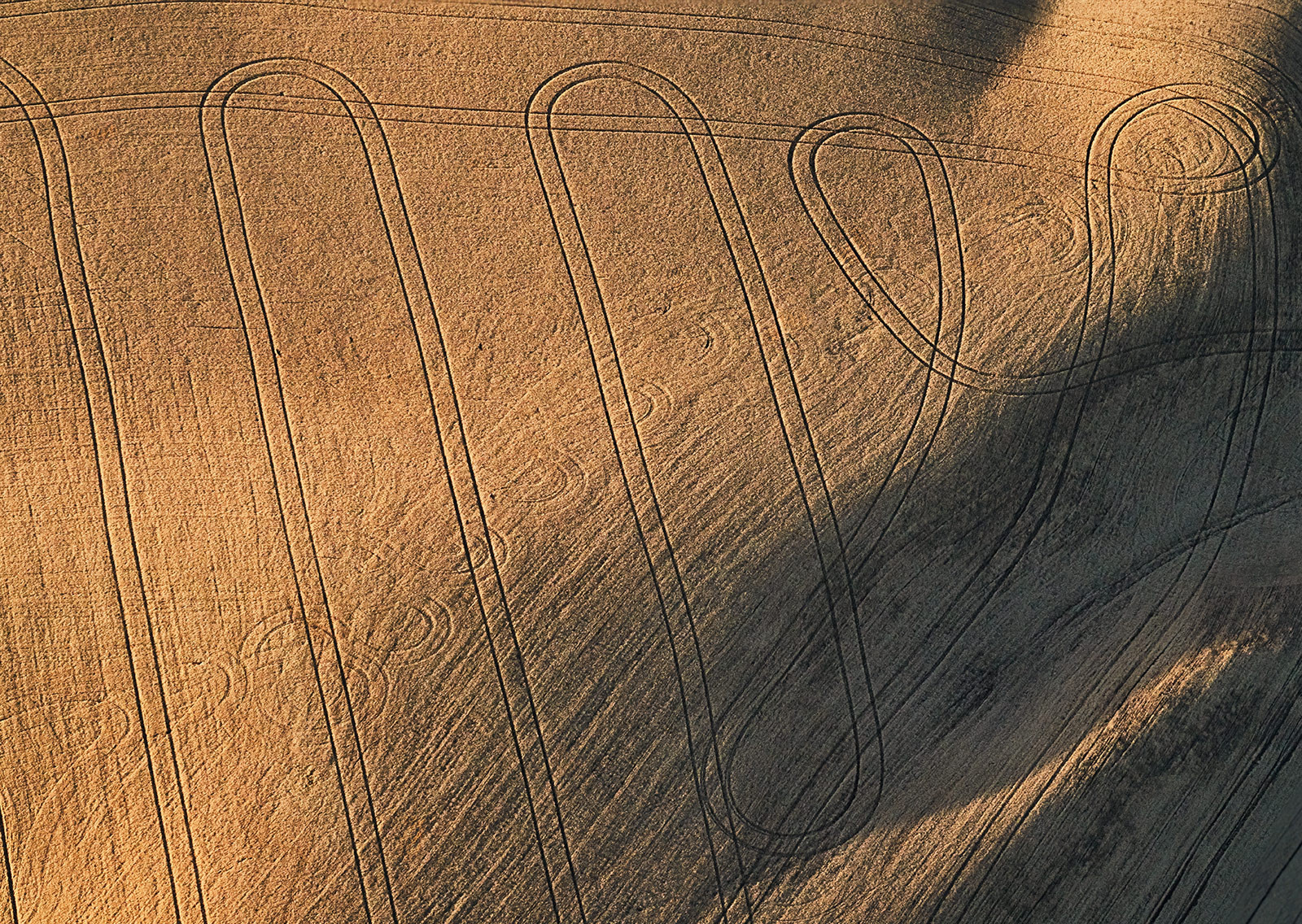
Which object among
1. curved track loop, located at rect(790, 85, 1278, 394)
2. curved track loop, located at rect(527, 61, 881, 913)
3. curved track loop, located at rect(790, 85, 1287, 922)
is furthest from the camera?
curved track loop, located at rect(790, 85, 1278, 394)

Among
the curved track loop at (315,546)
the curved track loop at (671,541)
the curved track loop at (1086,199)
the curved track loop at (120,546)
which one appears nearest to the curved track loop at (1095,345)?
the curved track loop at (1086,199)

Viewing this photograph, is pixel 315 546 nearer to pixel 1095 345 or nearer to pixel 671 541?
pixel 671 541

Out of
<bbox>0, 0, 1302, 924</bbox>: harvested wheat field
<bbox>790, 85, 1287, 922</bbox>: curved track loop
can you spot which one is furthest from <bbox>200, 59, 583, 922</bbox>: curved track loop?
<bbox>790, 85, 1287, 922</bbox>: curved track loop

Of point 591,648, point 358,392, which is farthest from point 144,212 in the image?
point 591,648

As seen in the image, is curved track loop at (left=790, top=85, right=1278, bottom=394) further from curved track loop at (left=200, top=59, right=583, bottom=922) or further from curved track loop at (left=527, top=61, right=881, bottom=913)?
curved track loop at (left=200, top=59, right=583, bottom=922)

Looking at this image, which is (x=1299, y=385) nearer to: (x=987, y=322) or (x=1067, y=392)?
(x=1067, y=392)

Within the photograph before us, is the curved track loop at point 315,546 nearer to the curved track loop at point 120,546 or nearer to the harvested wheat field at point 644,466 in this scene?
the harvested wheat field at point 644,466
